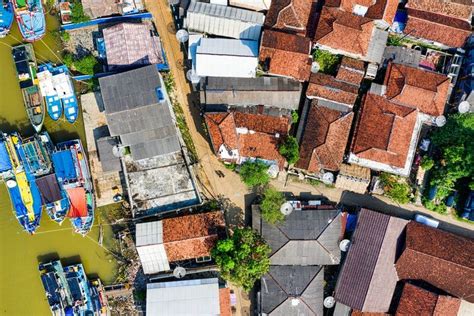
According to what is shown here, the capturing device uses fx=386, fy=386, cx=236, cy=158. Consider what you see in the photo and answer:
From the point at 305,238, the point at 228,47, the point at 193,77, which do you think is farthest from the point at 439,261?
the point at 193,77

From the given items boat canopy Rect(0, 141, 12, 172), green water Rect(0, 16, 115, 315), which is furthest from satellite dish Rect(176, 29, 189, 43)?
boat canopy Rect(0, 141, 12, 172)

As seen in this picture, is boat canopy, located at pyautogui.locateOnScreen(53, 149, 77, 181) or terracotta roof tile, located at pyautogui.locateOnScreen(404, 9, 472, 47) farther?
boat canopy, located at pyautogui.locateOnScreen(53, 149, 77, 181)

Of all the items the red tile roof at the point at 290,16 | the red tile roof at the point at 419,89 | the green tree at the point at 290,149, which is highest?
the red tile roof at the point at 290,16

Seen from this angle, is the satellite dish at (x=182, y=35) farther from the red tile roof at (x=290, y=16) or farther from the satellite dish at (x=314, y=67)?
the satellite dish at (x=314, y=67)

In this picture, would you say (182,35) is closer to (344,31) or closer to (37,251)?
(344,31)

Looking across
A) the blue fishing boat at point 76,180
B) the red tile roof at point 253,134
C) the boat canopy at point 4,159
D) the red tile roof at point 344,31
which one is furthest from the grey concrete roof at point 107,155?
the red tile roof at point 344,31

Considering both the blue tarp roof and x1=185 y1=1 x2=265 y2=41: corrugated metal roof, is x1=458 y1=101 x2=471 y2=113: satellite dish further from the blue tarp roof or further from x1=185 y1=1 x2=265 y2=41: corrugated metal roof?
the blue tarp roof
